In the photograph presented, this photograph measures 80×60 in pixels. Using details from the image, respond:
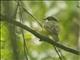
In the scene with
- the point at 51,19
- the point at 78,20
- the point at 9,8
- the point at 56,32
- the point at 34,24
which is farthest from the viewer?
the point at 78,20

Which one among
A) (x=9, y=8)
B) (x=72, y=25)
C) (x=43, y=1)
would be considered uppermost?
(x=9, y=8)

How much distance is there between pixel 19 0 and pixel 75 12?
8.09ft

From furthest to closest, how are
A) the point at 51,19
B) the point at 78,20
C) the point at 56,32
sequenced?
the point at 78,20
the point at 51,19
the point at 56,32

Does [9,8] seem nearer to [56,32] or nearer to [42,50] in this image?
[56,32]

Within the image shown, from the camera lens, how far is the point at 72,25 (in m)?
5.21

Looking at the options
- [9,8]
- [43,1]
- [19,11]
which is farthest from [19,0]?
[43,1]

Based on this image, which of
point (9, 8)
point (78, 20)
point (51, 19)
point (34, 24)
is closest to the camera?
point (9, 8)

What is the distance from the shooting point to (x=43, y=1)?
15.5ft

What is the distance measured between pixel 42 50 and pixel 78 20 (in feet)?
A: 4.23

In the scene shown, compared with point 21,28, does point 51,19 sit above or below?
below

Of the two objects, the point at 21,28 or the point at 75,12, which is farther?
the point at 75,12

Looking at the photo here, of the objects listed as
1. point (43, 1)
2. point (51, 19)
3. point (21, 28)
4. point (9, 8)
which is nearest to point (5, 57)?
point (21, 28)

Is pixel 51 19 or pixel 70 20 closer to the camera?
pixel 51 19

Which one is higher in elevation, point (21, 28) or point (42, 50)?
point (21, 28)
